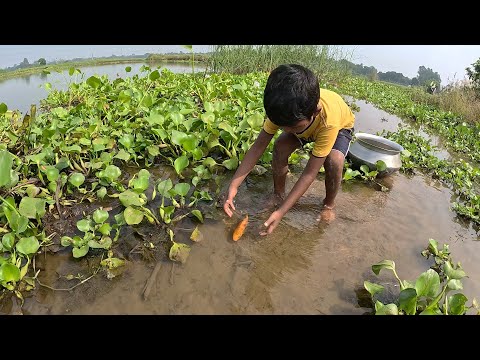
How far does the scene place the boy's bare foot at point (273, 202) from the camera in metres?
2.51

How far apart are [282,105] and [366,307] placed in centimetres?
116

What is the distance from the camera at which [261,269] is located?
75.6 inches

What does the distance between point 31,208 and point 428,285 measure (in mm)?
2226

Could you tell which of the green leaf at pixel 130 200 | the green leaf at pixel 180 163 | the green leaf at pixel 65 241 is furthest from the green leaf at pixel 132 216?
the green leaf at pixel 180 163

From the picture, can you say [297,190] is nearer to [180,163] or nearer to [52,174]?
[180,163]

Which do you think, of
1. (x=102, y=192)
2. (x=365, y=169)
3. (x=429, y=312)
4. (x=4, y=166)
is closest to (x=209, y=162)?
(x=102, y=192)

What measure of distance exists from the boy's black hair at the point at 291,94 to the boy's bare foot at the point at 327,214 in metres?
1.04

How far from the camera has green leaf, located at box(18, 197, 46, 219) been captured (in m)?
1.92

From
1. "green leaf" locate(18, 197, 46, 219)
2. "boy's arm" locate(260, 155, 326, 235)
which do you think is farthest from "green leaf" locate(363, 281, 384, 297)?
"green leaf" locate(18, 197, 46, 219)

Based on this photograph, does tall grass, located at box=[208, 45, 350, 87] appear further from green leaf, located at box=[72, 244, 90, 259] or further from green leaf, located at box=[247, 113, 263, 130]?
green leaf, located at box=[72, 244, 90, 259]

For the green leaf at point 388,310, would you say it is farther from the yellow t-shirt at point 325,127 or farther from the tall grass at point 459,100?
the tall grass at point 459,100

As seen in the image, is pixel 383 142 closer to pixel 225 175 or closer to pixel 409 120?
pixel 225 175

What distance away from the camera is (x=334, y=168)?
229 centimetres

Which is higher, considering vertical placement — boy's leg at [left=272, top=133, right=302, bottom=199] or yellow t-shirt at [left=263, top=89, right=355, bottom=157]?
yellow t-shirt at [left=263, top=89, right=355, bottom=157]
